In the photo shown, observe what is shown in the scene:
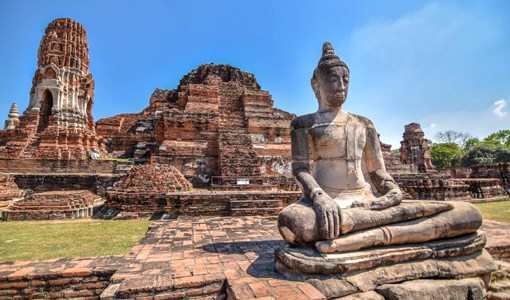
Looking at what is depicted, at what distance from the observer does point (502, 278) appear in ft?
10.8

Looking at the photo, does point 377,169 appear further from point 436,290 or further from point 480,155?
point 480,155

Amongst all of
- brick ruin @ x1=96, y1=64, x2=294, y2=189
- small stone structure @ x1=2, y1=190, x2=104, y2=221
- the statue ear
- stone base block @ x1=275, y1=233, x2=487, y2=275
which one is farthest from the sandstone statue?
small stone structure @ x1=2, y1=190, x2=104, y2=221

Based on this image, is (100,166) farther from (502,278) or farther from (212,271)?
(502,278)

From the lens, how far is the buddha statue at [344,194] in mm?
2717

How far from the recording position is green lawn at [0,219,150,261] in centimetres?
418

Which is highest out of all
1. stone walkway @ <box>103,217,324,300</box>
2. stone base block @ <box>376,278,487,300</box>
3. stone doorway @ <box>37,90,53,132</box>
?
stone doorway @ <box>37,90,53,132</box>

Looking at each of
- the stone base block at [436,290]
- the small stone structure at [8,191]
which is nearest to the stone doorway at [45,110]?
the small stone structure at [8,191]

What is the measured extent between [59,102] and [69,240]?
59.0 ft

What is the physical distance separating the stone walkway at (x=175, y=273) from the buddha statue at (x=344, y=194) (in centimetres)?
60

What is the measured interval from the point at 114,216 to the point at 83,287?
4923 mm

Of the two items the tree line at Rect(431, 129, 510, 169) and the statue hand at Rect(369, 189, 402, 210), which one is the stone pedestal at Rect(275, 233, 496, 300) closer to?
the statue hand at Rect(369, 189, 402, 210)

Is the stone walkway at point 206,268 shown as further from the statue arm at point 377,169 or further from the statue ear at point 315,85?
the statue ear at point 315,85

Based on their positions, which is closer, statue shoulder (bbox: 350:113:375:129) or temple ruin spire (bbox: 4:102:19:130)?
statue shoulder (bbox: 350:113:375:129)

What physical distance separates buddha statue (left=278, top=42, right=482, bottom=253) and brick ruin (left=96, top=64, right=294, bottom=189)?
7805 millimetres
